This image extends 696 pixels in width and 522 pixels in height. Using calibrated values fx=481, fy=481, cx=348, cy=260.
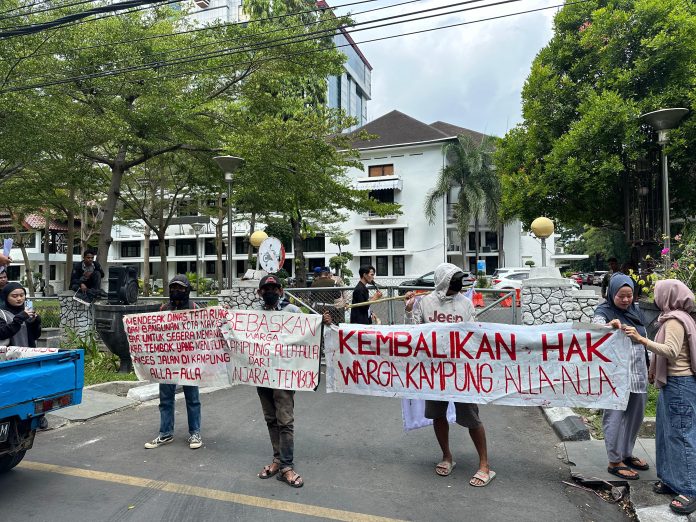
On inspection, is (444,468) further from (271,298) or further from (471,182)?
(471,182)

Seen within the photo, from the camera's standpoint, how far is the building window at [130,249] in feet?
171

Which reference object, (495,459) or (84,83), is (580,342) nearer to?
(495,459)

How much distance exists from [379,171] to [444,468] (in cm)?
3671

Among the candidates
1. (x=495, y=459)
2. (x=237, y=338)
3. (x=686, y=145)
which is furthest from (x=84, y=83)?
(x=686, y=145)

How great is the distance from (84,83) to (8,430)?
1196 cm

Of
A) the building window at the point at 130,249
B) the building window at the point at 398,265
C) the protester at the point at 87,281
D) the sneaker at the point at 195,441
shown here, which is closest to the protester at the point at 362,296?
Result: the sneaker at the point at 195,441

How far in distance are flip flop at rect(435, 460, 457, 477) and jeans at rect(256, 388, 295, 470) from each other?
1.38 m

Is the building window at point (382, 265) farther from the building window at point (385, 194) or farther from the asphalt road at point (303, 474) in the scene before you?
the asphalt road at point (303, 474)

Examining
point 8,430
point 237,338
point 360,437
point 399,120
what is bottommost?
point 360,437

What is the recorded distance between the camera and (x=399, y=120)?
41969mm

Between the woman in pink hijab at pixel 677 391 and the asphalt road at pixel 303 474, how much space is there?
20.3 inches

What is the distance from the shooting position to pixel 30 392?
13.2 ft

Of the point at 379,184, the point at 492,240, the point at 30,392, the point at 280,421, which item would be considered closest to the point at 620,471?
the point at 280,421

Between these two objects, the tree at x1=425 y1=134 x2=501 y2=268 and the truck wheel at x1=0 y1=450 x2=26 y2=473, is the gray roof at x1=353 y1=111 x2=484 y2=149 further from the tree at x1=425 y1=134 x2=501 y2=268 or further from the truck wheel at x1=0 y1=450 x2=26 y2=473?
the truck wheel at x1=0 y1=450 x2=26 y2=473
